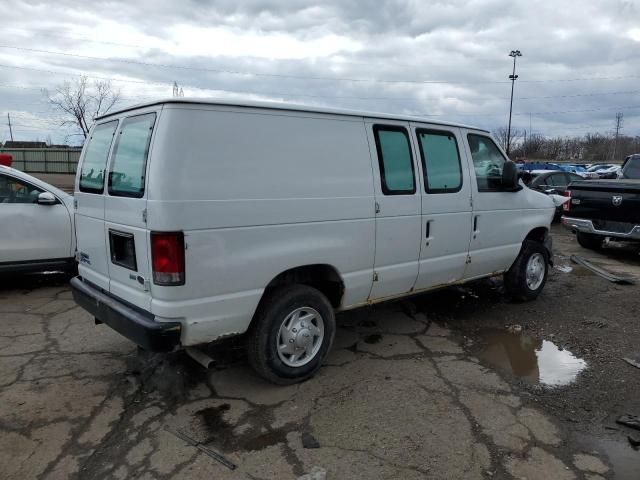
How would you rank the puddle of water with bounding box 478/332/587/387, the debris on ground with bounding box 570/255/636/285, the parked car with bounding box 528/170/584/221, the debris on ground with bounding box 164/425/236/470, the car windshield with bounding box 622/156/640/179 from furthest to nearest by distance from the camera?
the parked car with bounding box 528/170/584/221
the car windshield with bounding box 622/156/640/179
the debris on ground with bounding box 570/255/636/285
the puddle of water with bounding box 478/332/587/387
the debris on ground with bounding box 164/425/236/470

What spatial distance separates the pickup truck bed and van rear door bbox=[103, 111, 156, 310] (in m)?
8.23

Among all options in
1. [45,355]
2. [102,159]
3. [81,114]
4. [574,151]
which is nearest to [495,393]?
[102,159]

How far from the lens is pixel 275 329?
12.1 ft

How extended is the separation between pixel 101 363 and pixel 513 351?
3736mm

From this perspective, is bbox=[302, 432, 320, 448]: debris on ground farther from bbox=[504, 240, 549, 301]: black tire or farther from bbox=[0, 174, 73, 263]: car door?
bbox=[0, 174, 73, 263]: car door

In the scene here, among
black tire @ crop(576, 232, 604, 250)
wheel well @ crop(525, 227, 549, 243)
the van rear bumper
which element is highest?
wheel well @ crop(525, 227, 549, 243)

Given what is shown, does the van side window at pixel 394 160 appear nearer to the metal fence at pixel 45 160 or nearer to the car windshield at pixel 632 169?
the car windshield at pixel 632 169

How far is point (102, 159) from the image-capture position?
3906 millimetres

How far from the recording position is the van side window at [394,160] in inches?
167

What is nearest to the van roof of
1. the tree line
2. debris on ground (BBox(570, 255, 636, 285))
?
debris on ground (BBox(570, 255, 636, 285))

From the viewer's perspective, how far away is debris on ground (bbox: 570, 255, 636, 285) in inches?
288

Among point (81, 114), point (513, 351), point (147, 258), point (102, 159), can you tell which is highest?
point (81, 114)

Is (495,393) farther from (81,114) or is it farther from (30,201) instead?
(81,114)

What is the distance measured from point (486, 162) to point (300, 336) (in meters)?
2.89
